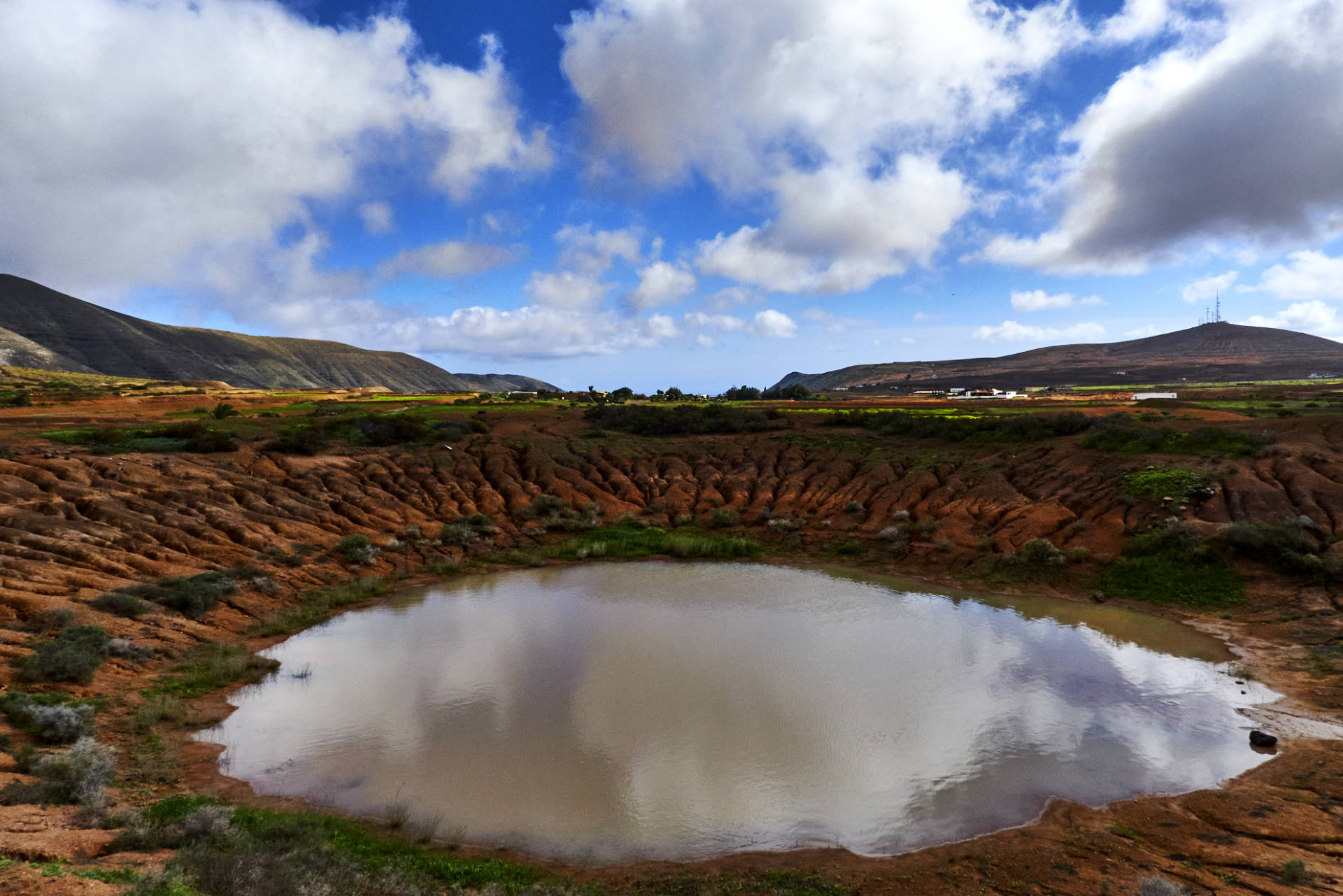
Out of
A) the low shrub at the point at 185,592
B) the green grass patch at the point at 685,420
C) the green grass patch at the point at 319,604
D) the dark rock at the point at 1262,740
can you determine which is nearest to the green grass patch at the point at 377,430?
the green grass patch at the point at 685,420

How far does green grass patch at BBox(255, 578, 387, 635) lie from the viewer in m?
19.0

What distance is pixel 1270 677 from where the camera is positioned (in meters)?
15.7

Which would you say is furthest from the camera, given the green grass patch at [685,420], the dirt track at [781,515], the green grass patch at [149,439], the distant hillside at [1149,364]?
the distant hillside at [1149,364]

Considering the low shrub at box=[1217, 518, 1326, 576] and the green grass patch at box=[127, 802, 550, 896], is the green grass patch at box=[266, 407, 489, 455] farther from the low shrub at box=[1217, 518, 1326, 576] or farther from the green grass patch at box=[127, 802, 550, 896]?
the low shrub at box=[1217, 518, 1326, 576]

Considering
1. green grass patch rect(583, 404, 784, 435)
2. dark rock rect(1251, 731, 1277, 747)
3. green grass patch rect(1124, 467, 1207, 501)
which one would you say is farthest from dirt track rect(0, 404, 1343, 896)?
green grass patch rect(583, 404, 784, 435)

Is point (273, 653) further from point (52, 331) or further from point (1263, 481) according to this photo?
point (52, 331)

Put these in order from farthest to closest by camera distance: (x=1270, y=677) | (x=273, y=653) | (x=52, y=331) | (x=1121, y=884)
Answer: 1. (x=52, y=331)
2. (x=273, y=653)
3. (x=1270, y=677)
4. (x=1121, y=884)

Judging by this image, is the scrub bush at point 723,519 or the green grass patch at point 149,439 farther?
the scrub bush at point 723,519

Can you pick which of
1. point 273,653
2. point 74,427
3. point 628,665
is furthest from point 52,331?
point 628,665

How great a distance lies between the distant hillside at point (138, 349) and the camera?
11706 cm

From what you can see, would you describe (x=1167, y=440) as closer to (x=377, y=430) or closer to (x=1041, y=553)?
(x=1041, y=553)

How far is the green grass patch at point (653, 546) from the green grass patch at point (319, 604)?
8.00 metres

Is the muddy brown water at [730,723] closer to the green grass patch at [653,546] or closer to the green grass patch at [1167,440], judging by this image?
the green grass patch at [653,546]

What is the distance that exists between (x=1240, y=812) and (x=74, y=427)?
46.3m
